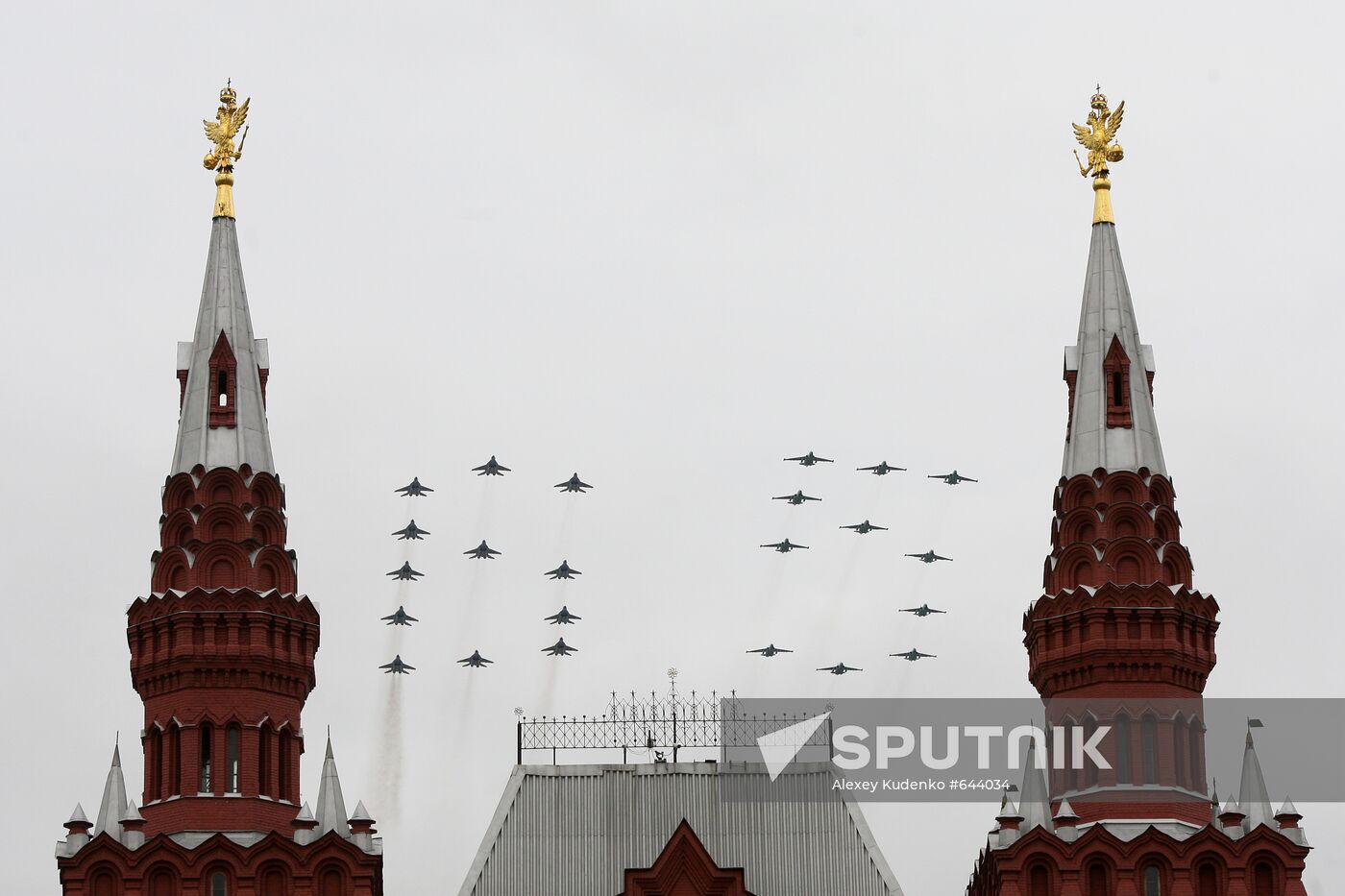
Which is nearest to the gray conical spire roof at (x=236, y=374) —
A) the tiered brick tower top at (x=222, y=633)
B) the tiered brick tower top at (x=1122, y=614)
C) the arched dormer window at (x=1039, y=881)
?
the tiered brick tower top at (x=222, y=633)

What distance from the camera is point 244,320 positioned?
12244 cm

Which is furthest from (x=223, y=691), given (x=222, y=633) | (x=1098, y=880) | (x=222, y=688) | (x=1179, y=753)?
(x=1179, y=753)

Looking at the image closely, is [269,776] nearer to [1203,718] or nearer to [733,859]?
[733,859]

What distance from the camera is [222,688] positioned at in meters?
116

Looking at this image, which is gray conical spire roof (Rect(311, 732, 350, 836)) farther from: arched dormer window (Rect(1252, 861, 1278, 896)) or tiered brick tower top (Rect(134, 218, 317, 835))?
arched dormer window (Rect(1252, 861, 1278, 896))

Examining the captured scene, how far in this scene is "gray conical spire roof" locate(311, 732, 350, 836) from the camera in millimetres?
113000

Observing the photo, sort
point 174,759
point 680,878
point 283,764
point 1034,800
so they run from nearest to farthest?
point 1034,800
point 174,759
point 680,878
point 283,764

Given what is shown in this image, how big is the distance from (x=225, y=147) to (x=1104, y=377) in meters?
29.0

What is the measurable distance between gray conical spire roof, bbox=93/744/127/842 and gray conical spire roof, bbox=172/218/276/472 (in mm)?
10635

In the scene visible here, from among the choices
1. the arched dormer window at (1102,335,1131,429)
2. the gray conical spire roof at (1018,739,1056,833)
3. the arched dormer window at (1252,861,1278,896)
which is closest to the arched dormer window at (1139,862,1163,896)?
the arched dormer window at (1252,861,1278,896)

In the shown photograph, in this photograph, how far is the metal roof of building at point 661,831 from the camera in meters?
118

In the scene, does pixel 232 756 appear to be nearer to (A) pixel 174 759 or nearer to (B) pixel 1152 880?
(A) pixel 174 759

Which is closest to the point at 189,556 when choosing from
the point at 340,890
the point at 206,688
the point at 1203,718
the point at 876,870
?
the point at 206,688

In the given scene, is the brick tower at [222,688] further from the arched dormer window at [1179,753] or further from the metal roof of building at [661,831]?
the arched dormer window at [1179,753]
